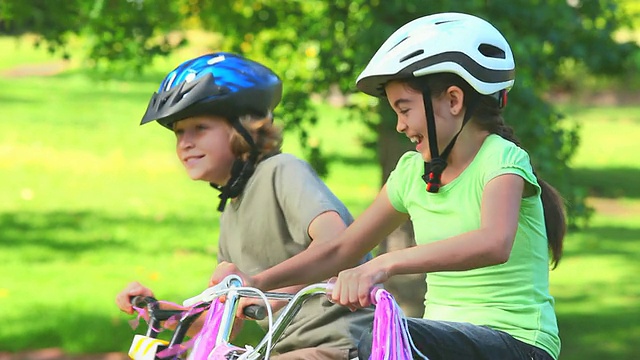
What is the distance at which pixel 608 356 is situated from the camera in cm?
963

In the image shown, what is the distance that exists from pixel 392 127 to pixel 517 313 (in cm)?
511

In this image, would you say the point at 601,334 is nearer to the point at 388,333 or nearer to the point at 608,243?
A: the point at 608,243

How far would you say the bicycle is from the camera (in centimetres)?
321

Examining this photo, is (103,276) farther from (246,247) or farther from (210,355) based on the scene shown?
(210,355)

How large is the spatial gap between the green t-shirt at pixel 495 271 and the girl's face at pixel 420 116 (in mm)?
116

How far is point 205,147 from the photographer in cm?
450

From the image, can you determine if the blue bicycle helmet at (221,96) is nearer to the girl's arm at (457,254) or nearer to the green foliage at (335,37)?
the girl's arm at (457,254)

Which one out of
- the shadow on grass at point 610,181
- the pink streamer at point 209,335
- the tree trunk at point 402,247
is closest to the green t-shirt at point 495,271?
the pink streamer at point 209,335

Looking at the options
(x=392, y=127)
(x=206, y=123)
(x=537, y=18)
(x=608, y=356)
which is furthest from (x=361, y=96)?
(x=206, y=123)

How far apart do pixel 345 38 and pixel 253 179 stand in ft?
13.3

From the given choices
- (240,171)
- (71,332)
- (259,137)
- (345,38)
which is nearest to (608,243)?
(71,332)

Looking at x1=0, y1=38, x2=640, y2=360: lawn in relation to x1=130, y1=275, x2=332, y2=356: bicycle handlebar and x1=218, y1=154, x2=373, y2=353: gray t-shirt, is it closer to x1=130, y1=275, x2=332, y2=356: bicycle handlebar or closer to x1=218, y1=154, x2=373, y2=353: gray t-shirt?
x1=218, y1=154, x2=373, y2=353: gray t-shirt

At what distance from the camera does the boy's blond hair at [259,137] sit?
4.55 meters

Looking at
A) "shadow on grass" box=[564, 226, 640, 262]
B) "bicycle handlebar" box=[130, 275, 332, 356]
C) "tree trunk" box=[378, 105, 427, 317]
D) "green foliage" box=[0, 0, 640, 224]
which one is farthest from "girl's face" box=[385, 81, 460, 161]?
"shadow on grass" box=[564, 226, 640, 262]
